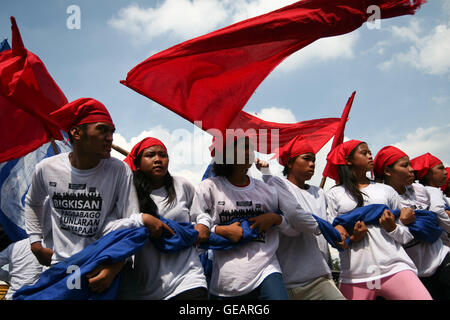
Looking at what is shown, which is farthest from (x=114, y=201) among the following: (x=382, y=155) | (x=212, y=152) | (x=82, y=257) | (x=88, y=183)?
(x=382, y=155)

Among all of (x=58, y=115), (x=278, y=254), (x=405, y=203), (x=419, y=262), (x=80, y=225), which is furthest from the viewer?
(x=405, y=203)

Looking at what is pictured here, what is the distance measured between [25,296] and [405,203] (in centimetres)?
427

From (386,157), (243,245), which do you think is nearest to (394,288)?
(243,245)

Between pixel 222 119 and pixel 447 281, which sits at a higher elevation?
pixel 222 119

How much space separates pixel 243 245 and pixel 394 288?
1.53 meters

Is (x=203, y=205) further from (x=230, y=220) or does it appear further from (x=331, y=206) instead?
(x=331, y=206)

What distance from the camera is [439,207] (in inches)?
177

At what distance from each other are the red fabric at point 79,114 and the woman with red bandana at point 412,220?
346cm

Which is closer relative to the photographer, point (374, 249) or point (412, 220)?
point (374, 249)

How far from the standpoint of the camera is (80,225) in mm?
2744

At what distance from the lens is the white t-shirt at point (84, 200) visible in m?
2.74
